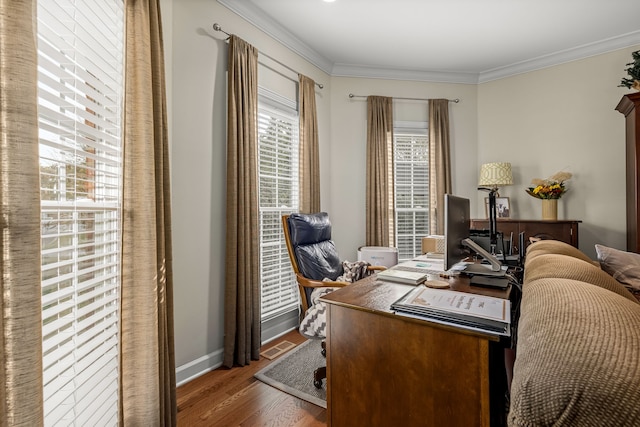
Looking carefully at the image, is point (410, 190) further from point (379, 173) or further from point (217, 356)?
point (217, 356)

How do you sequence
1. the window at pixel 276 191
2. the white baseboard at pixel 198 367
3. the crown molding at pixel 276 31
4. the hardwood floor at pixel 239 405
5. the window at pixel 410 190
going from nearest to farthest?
the hardwood floor at pixel 239 405, the white baseboard at pixel 198 367, the crown molding at pixel 276 31, the window at pixel 276 191, the window at pixel 410 190

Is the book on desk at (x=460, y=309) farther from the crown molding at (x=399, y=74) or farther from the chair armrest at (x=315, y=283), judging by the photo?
the crown molding at (x=399, y=74)

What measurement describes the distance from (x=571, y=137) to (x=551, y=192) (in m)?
0.78

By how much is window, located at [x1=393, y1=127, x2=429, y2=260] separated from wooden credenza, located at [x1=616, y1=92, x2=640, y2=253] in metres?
1.86

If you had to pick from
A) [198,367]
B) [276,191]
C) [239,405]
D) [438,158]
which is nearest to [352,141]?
[438,158]

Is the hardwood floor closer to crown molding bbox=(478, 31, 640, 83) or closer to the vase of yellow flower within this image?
the vase of yellow flower

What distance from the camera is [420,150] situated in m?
4.02

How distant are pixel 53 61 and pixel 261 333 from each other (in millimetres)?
2335

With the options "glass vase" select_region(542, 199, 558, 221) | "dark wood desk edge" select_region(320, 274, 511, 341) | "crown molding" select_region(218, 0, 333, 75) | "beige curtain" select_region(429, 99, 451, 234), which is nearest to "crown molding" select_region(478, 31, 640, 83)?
"beige curtain" select_region(429, 99, 451, 234)

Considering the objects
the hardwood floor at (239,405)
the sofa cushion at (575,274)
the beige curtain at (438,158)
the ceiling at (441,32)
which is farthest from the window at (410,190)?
the sofa cushion at (575,274)

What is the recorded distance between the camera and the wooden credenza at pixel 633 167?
8.48 ft

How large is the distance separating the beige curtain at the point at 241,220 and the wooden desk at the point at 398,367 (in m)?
1.17

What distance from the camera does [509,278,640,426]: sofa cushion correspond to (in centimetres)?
41

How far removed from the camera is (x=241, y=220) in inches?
94.6
